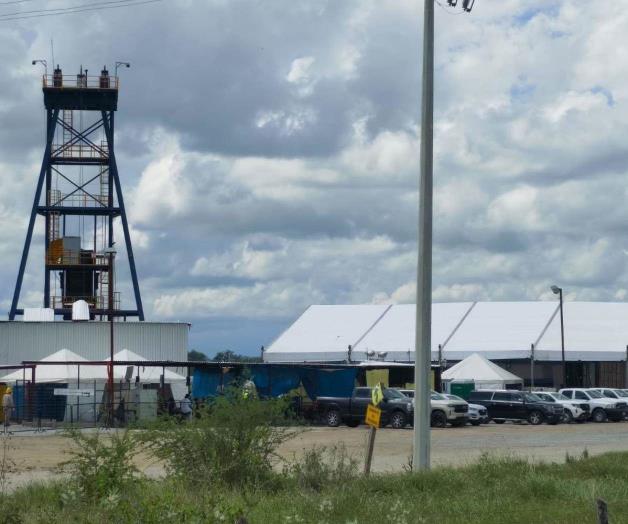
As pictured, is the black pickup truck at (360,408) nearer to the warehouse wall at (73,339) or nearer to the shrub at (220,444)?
the warehouse wall at (73,339)

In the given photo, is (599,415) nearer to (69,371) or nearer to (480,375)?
(480,375)

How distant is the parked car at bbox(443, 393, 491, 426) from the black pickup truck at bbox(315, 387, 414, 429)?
3568 millimetres

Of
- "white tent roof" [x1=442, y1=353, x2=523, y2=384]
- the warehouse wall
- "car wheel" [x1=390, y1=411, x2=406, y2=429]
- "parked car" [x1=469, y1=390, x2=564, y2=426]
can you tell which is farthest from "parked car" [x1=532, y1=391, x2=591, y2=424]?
the warehouse wall

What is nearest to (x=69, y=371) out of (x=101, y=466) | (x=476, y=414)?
(x=476, y=414)

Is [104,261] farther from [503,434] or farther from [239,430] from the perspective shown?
[239,430]

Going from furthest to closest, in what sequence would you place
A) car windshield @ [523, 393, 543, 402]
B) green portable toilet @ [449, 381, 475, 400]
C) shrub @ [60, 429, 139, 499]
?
1. green portable toilet @ [449, 381, 475, 400]
2. car windshield @ [523, 393, 543, 402]
3. shrub @ [60, 429, 139, 499]

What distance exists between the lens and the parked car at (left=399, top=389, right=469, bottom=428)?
44.1m

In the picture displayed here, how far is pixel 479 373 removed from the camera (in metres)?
58.3

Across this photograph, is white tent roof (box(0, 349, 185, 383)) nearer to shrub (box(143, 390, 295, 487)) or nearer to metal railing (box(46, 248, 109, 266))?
metal railing (box(46, 248, 109, 266))

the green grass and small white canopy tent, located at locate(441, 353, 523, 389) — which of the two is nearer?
the green grass

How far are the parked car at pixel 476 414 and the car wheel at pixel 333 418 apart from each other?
5003 millimetres

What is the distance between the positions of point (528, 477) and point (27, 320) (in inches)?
1750

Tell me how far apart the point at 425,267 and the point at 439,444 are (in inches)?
662

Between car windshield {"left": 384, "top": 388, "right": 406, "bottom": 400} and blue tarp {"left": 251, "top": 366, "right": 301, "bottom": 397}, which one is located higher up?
blue tarp {"left": 251, "top": 366, "right": 301, "bottom": 397}
